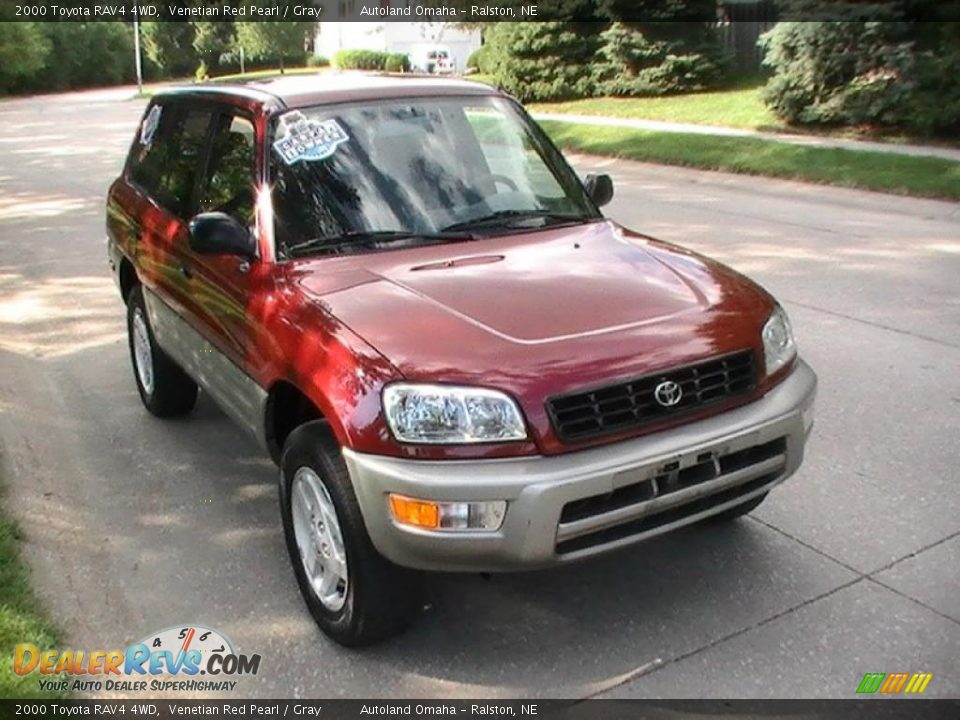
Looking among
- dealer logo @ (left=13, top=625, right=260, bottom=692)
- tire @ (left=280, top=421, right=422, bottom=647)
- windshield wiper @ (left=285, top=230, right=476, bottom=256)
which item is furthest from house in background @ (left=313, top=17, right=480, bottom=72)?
dealer logo @ (left=13, top=625, right=260, bottom=692)

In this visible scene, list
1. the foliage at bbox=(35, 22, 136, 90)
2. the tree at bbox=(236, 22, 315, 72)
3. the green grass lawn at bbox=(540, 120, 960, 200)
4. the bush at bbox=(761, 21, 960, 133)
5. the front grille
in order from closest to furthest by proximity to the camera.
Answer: the front grille → the green grass lawn at bbox=(540, 120, 960, 200) → the bush at bbox=(761, 21, 960, 133) → the foliage at bbox=(35, 22, 136, 90) → the tree at bbox=(236, 22, 315, 72)

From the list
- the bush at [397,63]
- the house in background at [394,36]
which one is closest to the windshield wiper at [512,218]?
the bush at [397,63]

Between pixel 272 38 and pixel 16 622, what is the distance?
196 feet

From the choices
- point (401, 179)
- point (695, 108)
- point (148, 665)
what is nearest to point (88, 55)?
point (695, 108)

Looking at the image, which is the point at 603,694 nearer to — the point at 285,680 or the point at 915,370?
the point at 285,680

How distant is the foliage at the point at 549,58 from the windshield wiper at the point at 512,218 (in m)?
21.0

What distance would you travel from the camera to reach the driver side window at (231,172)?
163 inches

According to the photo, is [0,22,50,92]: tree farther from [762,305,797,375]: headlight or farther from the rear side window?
[762,305,797,375]: headlight

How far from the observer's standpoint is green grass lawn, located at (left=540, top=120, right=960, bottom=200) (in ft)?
39.6

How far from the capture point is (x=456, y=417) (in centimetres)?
296

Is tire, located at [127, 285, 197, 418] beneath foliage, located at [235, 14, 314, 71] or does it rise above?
beneath

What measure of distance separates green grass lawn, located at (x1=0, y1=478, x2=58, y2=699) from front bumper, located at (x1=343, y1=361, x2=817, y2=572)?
1254 millimetres

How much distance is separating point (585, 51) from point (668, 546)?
22.6 m

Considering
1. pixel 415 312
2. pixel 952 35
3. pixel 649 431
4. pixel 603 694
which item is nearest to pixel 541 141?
pixel 415 312
